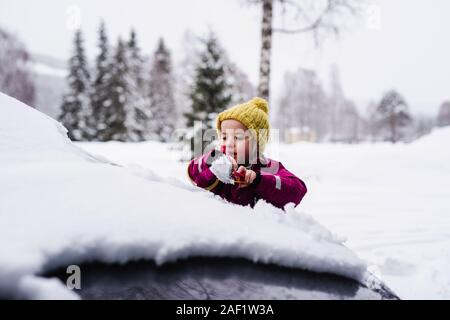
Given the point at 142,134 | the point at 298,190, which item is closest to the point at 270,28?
the point at 298,190

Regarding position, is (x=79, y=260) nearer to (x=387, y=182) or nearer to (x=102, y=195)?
(x=102, y=195)

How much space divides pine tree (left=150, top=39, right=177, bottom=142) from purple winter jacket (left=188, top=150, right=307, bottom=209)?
92.7 feet

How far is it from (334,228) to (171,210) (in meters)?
3.34

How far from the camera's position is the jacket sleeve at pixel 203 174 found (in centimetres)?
194

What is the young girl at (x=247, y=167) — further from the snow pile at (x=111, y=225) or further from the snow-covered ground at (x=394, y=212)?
the snow pile at (x=111, y=225)

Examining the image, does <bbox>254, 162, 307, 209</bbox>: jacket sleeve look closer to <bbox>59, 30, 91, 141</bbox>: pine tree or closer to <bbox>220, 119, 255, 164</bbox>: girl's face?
<bbox>220, 119, 255, 164</bbox>: girl's face

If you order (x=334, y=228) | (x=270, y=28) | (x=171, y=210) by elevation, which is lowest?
(x=334, y=228)

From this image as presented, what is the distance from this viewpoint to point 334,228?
4.04 m

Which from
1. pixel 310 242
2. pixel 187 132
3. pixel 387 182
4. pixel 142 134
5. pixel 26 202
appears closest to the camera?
pixel 26 202

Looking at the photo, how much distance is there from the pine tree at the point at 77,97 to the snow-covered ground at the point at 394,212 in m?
19.7

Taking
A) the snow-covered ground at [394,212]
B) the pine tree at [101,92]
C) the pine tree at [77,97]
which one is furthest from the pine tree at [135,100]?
the snow-covered ground at [394,212]

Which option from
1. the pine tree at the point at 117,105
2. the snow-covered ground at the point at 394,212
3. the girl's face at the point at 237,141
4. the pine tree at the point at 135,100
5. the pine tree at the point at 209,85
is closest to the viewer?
the girl's face at the point at 237,141

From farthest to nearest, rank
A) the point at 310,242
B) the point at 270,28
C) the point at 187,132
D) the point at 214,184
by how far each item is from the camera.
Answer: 1. the point at 187,132
2. the point at 270,28
3. the point at 214,184
4. the point at 310,242

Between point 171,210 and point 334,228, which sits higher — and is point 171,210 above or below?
above
